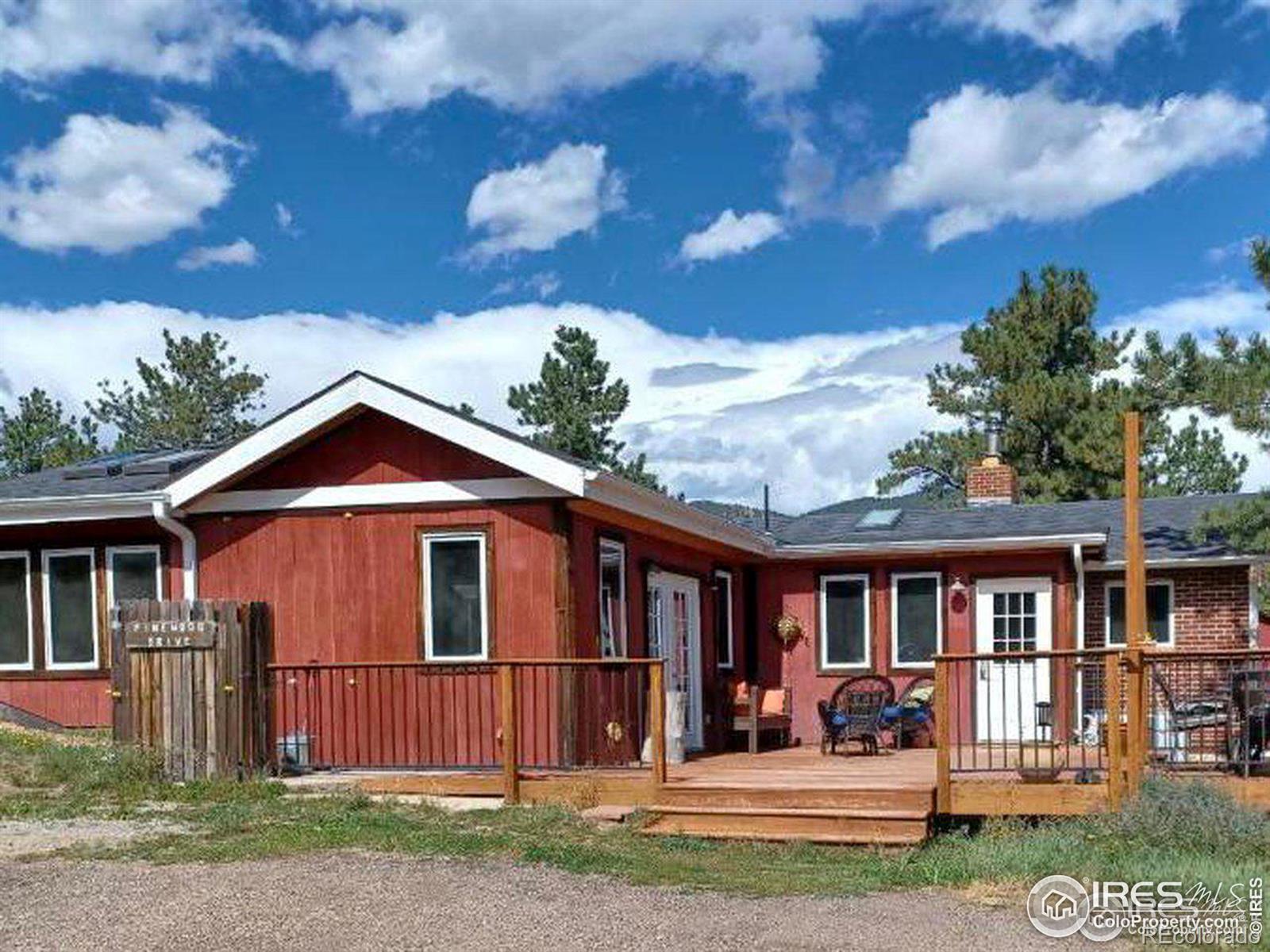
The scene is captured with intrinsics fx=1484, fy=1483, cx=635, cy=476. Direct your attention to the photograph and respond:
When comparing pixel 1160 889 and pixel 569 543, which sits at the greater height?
pixel 569 543

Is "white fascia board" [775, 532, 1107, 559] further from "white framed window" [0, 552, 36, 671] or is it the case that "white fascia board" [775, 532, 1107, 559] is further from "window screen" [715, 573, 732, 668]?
"white framed window" [0, 552, 36, 671]

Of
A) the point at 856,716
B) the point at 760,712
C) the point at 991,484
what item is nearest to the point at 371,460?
the point at 856,716

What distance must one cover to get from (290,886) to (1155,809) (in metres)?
5.59

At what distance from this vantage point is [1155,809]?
32.2 ft

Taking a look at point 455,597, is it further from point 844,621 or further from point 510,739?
point 844,621

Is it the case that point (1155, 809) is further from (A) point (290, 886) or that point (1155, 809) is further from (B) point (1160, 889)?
(A) point (290, 886)

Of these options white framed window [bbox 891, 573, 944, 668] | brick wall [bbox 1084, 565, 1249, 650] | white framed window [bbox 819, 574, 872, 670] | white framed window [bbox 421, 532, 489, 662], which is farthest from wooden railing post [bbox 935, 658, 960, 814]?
brick wall [bbox 1084, 565, 1249, 650]

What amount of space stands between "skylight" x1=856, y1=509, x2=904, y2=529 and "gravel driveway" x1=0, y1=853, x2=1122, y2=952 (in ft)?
38.1

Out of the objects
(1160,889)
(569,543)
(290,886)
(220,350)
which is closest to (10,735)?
(569,543)

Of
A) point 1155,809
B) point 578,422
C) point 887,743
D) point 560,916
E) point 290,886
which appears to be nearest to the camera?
point 560,916

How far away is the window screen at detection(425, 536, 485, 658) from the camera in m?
13.7

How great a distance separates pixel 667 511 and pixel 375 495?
2.97 metres

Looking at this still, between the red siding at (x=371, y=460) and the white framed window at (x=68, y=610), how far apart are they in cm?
277

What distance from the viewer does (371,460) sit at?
14000mm
